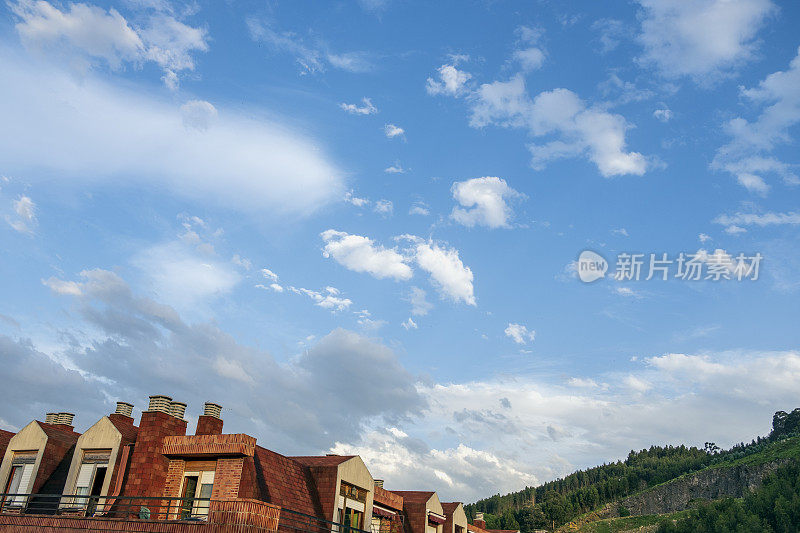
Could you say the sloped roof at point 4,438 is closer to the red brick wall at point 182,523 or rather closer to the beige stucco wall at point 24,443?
the beige stucco wall at point 24,443

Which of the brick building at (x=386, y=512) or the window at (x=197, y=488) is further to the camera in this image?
the brick building at (x=386, y=512)

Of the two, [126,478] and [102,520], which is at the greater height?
[126,478]

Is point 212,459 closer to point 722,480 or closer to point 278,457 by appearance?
point 278,457

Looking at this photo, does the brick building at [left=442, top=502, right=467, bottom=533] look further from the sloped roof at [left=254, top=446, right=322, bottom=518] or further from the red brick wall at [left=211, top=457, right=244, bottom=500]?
the red brick wall at [left=211, top=457, right=244, bottom=500]

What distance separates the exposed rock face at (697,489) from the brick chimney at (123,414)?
135 m

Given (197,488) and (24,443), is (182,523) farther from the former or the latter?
(24,443)

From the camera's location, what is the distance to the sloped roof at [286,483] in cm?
2655

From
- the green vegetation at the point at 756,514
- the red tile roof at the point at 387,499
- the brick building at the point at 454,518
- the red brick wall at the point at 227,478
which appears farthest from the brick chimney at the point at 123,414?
the green vegetation at the point at 756,514

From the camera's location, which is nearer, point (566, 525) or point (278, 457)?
point (278, 457)

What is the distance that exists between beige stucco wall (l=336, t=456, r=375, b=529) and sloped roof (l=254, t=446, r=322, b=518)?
1336 millimetres

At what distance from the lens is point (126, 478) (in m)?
27.3

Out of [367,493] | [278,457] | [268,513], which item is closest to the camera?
[268,513]

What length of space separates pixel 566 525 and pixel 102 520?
131 meters

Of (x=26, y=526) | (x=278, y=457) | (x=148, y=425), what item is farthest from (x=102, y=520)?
(x=278, y=457)
